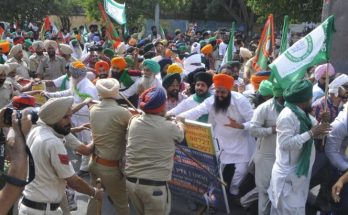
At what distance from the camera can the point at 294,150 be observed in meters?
5.51

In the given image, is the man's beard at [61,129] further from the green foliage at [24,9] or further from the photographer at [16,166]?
the green foliage at [24,9]

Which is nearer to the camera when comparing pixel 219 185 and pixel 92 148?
pixel 92 148

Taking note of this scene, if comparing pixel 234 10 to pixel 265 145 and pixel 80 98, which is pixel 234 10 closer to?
pixel 80 98

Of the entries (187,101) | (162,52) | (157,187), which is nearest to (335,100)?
(187,101)

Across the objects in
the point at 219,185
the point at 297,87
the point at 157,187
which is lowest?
the point at 219,185

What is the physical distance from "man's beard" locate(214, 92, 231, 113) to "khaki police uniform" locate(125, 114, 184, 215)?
159 centimetres

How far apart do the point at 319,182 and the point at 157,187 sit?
2168mm

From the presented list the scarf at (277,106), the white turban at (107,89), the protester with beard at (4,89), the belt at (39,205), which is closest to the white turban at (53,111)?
the belt at (39,205)

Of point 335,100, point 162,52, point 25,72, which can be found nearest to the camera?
point 335,100

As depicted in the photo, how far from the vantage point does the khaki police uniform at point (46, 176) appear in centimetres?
451

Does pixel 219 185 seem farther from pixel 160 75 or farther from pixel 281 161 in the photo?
pixel 160 75

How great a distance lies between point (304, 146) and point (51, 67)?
25.9ft

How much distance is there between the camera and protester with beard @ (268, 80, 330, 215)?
17.9 ft

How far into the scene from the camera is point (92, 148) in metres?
6.05
